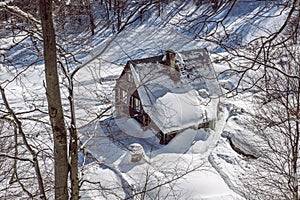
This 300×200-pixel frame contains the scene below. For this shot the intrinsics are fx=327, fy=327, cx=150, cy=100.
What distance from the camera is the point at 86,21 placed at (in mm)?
3586

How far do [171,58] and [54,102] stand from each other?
10307 millimetres

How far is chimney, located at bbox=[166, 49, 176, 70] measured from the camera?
12099 millimetres

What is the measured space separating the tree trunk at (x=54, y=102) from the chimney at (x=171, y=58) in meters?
9.56

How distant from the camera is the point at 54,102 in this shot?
249 cm

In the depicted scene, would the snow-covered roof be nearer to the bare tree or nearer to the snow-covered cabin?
the snow-covered cabin

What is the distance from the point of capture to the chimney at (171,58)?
12.1 meters

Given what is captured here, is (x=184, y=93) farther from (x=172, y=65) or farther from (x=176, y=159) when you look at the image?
(x=176, y=159)

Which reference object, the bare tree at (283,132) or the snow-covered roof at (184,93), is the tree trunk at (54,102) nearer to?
the bare tree at (283,132)

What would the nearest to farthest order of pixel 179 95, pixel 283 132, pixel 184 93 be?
pixel 283 132, pixel 179 95, pixel 184 93

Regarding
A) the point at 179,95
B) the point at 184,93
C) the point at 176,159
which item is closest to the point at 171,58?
the point at 184,93

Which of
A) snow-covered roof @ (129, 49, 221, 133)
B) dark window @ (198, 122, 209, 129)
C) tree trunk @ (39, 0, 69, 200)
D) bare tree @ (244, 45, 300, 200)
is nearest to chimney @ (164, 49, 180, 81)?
snow-covered roof @ (129, 49, 221, 133)

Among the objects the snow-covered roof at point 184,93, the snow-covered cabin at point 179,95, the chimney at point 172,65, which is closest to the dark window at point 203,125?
the snow-covered cabin at point 179,95

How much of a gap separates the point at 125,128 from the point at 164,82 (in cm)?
225

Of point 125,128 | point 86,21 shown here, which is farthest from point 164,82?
point 86,21
